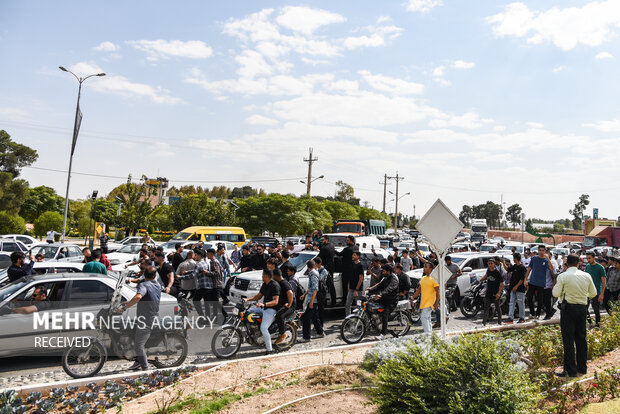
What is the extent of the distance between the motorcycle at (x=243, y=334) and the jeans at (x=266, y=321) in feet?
0.30

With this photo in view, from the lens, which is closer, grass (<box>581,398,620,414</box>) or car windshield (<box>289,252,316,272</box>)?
grass (<box>581,398,620,414</box>)

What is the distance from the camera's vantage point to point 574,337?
6.42 metres

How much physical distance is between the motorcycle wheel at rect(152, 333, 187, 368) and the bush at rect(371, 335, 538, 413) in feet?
12.5

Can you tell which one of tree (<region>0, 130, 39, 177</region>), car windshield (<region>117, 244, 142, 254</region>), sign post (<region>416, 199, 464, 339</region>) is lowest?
car windshield (<region>117, 244, 142, 254</region>)

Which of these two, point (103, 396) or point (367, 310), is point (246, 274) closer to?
point (367, 310)

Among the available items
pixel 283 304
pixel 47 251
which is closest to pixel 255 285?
pixel 283 304

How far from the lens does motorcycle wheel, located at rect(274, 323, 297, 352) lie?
8523 millimetres

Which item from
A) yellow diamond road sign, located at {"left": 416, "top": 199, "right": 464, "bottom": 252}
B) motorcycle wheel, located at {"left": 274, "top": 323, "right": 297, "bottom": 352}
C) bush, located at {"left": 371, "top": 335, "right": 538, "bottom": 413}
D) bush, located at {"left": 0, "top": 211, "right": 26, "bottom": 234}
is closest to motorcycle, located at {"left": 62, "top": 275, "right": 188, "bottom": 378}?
motorcycle wheel, located at {"left": 274, "top": 323, "right": 297, "bottom": 352}

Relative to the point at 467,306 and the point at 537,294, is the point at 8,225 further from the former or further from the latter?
the point at 537,294

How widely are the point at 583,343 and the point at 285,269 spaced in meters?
5.75

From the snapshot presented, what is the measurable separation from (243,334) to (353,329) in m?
2.35

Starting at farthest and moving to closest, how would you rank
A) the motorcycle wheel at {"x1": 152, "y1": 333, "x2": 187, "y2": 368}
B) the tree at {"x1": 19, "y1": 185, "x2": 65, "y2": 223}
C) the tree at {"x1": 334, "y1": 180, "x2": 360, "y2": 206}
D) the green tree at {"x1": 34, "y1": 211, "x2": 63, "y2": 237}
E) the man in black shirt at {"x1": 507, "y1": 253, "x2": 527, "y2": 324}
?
the tree at {"x1": 334, "y1": 180, "x2": 360, "y2": 206}, the tree at {"x1": 19, "y1": 185, "x2": 65, "y2": 223}, the green tree at {"x1": 34, "y1": 211, "x2": 63, "y2": 237}, the man in black shirt at {"x1": 507, "y1": 253, "x2": 527, "y2": 324}, the motorcycle wheel at {"x1": 152, "y1": 333, "x2": 187, "y2": 368}

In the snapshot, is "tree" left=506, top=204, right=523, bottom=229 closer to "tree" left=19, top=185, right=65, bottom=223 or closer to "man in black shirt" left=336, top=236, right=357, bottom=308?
"tree" left=19, top=185, right=65, bottom=223

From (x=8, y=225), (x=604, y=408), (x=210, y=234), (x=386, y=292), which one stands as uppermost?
(x=210, y=234)
